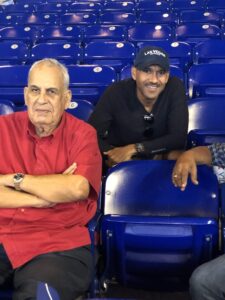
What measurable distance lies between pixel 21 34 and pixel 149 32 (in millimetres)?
1702

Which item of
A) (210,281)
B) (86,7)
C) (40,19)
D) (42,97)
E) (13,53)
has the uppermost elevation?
(86,7)

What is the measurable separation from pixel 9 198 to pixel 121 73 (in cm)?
229

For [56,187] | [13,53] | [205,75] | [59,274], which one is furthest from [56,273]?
[13,53]

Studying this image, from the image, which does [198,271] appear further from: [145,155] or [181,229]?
[145,155]

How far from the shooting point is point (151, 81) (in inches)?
105

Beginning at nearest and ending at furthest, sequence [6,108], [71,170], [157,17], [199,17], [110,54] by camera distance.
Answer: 1. [71,170]
2. [6,108]
3. [110,54]
4. [199,17]
5. [157,17]

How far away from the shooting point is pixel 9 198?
1.88 metres

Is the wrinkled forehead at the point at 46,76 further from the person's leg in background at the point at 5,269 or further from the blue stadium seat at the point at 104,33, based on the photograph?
the blue stadium seat at the point at 104,33

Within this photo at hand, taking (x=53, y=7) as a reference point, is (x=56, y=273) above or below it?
below

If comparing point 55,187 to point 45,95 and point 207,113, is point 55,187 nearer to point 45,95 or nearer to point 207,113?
point 45,95

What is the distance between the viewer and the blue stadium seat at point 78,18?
6.65 m

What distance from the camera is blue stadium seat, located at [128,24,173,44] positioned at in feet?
18.4

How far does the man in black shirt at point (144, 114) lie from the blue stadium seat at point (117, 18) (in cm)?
A: 392

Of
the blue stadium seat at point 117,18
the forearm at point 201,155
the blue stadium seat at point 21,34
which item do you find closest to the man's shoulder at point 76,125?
the forearm at point 201,155
